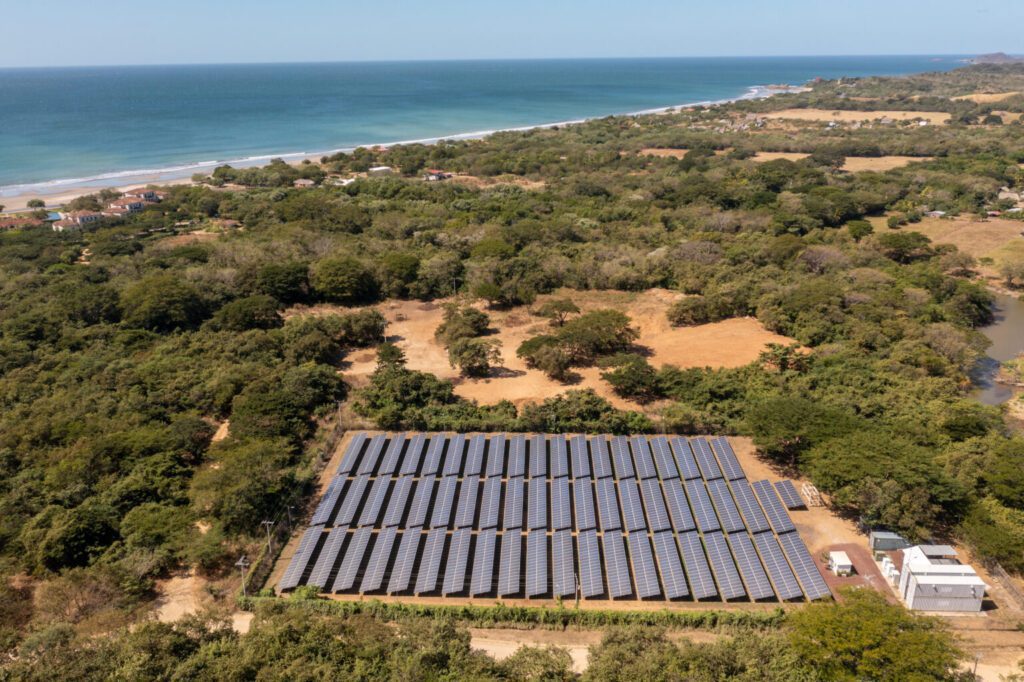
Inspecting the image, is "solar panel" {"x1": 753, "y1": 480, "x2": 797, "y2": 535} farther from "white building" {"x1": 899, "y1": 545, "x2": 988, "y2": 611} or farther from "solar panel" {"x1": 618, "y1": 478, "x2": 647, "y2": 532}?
"solar panel" {"x1": 618, "y1": 478, "x2": 647, "y2": 532}

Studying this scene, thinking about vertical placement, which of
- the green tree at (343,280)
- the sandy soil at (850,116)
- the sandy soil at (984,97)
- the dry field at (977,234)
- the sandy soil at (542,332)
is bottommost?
the sandy soil at (542,332)

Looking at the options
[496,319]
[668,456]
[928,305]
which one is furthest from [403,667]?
[928,305]

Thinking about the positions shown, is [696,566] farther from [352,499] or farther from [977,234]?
[977,234]

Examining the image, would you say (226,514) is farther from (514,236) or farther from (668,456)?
(514,236)

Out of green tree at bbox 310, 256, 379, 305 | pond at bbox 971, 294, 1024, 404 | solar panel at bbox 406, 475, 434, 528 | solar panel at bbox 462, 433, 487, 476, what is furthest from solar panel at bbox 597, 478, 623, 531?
green tree at bbox 310, 256, 379, 305

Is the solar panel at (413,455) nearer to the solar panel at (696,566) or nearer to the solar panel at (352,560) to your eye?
the solar panel at (352,560)

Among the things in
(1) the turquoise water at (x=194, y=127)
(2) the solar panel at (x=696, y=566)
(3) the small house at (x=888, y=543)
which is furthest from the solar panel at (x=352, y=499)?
(1) the turquoise water at (x=194, y=127)

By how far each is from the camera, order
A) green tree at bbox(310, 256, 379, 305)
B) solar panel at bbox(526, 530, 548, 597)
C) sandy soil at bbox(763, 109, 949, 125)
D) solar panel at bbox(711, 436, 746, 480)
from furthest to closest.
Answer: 1. sandy soil at bbox(763, 109, 949, 125)
2. green tree at bbox(310, 256, 379, 305)
3. solar panel at bbox(711, 436, 746, 480)
4. solar panel at bbox(526, 530, 548, 597)
